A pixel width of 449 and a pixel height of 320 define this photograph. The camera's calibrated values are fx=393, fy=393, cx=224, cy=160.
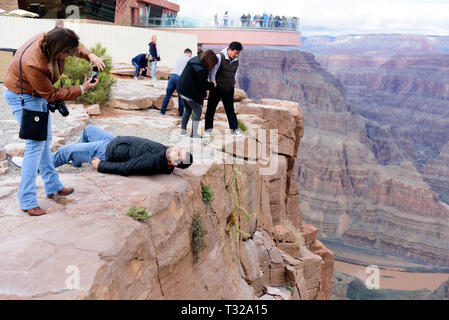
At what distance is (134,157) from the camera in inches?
187

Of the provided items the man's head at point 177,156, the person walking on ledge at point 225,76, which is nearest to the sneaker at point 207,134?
the person walking on ledge at point 225,76

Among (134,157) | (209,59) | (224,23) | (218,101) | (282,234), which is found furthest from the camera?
(224,23)

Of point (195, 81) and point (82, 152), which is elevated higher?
point (195, 81)

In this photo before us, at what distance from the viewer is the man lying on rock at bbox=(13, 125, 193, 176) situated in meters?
4.66

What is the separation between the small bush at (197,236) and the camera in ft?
16.1

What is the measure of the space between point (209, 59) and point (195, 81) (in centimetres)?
47

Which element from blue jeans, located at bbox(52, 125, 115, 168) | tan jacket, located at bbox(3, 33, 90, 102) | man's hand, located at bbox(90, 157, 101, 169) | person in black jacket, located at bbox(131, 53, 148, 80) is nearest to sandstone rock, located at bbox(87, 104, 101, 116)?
blue jeans, located at bbox(52, 125, 115, 168)

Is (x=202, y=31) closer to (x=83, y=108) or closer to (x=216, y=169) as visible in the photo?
(x=83, y=108)

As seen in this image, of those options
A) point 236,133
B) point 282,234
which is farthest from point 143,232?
point 282,234

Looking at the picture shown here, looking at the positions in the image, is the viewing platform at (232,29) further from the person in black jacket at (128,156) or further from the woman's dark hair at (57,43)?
the woman's dark hair at (57,43)

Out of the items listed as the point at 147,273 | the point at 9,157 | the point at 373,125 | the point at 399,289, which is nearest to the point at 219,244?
the point at 147,273

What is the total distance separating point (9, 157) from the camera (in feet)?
19.1

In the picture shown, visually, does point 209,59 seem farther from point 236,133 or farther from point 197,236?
point 197,236

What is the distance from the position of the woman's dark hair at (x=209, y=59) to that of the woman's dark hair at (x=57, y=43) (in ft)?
10.7
